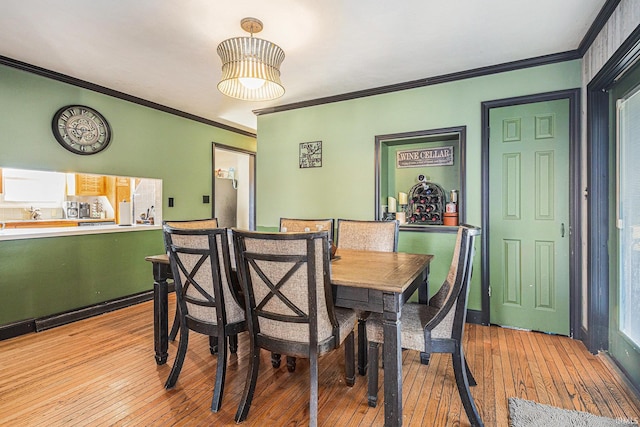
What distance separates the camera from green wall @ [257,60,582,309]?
3.05 metres

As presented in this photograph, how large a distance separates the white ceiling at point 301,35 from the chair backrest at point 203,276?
1.50 meters

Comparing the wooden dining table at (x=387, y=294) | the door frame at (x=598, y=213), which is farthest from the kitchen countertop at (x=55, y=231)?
the door frame at (x=598, y=213)

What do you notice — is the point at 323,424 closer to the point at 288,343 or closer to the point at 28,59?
the point at 288,343

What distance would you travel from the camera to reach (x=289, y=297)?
1.58 metres

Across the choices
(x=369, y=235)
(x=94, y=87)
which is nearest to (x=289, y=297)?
(x=369, y=235)

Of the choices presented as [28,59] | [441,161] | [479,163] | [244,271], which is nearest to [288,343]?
[244,271]

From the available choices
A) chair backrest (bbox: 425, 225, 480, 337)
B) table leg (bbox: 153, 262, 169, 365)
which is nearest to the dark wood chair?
table leg (bbox: 153, 262, 169, 365)

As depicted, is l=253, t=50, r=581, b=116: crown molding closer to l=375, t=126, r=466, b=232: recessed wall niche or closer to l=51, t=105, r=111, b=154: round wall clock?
l=375, t=126, r=466, b=232: recessed wall niche

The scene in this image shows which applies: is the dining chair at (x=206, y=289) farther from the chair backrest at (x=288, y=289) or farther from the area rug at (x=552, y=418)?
the area rug at (x=552, y=418)

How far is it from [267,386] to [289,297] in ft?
2.71

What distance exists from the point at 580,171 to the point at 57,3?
4019mm

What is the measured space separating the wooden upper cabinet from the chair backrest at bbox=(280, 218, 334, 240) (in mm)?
2661

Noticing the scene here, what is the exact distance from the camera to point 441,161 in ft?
11.5

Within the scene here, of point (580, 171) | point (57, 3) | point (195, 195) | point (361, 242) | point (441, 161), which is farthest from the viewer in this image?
point (195, 195)
